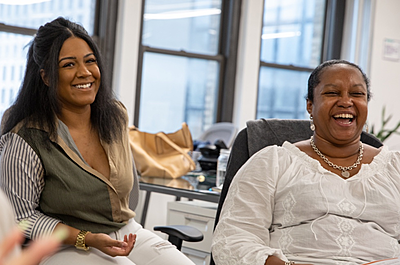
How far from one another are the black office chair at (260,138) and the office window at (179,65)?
3.06m

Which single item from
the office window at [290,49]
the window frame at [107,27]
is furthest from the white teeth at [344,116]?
the office window at [290,49]

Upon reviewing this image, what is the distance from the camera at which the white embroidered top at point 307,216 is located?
1512 millimetres

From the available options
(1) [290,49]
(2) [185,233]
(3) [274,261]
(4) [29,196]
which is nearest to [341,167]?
(3) [274,261]

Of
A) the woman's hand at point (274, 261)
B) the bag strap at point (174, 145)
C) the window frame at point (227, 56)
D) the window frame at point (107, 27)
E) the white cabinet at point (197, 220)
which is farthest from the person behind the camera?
the window frame at point (227, 56)

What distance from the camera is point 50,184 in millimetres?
1570

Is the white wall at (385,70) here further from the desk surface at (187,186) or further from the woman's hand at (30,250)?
the woman's hand at (30,250)

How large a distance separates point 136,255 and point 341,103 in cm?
78

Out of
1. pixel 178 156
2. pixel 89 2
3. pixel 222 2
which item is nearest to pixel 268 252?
pixel 178 156

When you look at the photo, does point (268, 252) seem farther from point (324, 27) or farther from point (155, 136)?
point (324, 27)

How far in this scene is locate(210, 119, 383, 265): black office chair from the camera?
1.79m

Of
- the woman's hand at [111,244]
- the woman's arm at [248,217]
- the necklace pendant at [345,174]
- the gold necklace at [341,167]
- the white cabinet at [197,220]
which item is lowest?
the white cabinet at [197,220]

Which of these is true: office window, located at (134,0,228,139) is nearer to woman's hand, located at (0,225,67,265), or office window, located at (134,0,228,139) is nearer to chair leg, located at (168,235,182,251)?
chair leg, located at (168,235,182,251)

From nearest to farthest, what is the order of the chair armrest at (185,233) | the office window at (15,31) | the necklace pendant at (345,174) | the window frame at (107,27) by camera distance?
the necklace pendant at (345,174) < the chair armrest at (185,233) < the office window at (15,31) < the window frame at (107,27)

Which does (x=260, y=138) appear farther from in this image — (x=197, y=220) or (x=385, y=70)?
(x=385, y=70)
